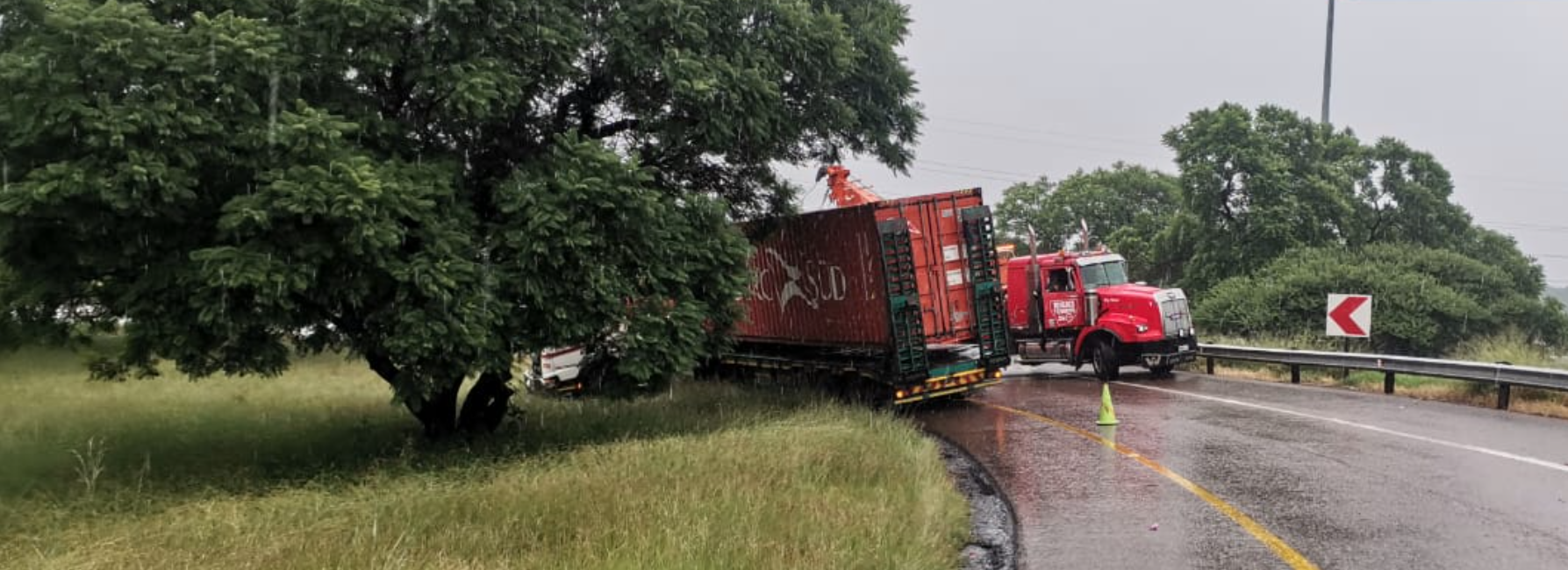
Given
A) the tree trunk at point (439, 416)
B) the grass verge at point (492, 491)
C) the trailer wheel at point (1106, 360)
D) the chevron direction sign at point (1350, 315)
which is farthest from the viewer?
the trailer wheel at point (1106, 360)

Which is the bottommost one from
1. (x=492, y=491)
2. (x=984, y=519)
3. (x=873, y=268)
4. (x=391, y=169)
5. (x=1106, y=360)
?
(x=984, y=519)

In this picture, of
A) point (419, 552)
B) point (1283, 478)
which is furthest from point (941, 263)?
point (419, 552)

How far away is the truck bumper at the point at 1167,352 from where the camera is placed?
19828 mm

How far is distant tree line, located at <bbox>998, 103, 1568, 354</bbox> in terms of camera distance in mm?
33719

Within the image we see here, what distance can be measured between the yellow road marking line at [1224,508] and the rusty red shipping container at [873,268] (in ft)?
10.1

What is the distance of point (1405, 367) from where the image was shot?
16.4m

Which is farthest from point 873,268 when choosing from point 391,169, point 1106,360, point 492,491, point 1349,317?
point 1349,317

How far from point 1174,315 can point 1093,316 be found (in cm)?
161

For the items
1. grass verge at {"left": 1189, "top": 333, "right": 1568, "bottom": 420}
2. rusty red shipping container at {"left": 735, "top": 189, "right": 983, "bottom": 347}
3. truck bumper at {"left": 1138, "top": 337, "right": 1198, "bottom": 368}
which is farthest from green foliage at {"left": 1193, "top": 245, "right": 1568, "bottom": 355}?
rusty red shipping container at {"left": 735, "top": 189, "right": 983, "bottom": 347}

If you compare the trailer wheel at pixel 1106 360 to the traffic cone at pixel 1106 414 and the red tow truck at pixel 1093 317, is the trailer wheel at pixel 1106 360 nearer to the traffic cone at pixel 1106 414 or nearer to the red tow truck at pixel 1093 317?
the red tow truck at pixel 1093 317

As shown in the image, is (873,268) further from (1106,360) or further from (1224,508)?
(1106,360)

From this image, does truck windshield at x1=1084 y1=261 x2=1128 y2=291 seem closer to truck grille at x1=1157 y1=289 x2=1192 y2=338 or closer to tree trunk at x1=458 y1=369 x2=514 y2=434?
truck grille at x1=1157 y1=289 x2=1192 y2=338

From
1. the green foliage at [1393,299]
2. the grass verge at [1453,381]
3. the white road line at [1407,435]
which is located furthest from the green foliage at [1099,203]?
the white road line at [1407,435]

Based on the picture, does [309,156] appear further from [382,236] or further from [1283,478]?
[1283,478]
